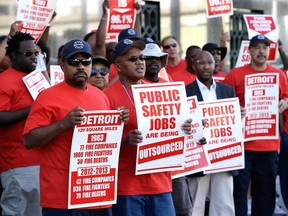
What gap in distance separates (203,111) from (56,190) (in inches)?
107

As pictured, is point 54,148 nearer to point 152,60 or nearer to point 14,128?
point 14,128

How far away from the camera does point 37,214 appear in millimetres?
7633

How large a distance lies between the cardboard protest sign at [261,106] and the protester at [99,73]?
228cm

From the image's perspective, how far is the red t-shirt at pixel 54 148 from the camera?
601 centimetres

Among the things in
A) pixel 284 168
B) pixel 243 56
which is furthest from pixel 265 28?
pixel 284 168

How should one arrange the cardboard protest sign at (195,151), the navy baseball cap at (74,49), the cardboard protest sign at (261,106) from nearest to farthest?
the navy baseball cap at (74,49)
the cardboard protest sign at (195,151)
the cardboard protest sign at (261,106)

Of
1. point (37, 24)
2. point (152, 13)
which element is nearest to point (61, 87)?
point (37, 24)

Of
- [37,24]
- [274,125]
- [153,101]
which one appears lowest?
[274,125]

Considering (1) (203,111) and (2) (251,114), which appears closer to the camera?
(1) (203,111)

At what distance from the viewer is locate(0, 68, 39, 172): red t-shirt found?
7297 mm

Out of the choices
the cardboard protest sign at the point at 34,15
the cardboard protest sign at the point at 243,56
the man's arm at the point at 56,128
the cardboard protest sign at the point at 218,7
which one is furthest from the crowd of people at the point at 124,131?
the cardboard protest sign at the point at 218,7

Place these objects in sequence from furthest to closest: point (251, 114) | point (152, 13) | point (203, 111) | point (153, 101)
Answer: point (152, 13)
point (251, 114)
point (203, 111)
point (153, 101)

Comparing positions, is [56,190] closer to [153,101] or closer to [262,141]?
[153,101]

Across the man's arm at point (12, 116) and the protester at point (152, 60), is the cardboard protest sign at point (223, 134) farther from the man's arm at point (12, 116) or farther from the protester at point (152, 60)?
the man's arm at point (12, 116)
